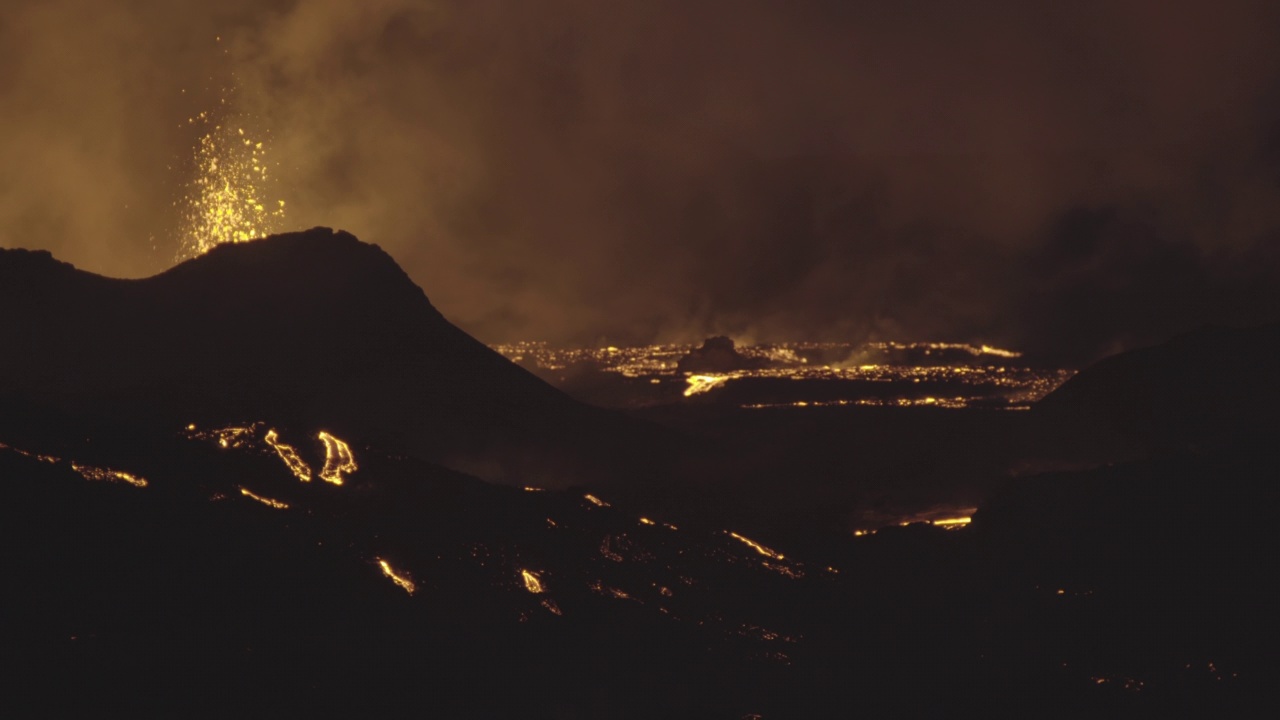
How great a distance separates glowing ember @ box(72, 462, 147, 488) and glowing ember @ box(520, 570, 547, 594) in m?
6.88

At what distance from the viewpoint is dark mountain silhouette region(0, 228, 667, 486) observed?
36.1 m

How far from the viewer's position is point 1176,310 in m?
89.7

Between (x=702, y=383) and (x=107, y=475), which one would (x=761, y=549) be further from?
(x=702, y=383)

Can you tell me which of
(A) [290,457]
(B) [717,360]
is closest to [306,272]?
(A) [290,457]

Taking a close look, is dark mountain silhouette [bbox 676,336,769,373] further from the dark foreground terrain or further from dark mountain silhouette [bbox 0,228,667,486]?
the dark foreground terrain

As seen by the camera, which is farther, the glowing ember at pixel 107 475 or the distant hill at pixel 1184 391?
the distant hill at pixel 1184 391

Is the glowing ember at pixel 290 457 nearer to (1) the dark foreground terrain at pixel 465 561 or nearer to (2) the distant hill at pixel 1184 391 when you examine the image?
(1) the dark foreground terrain at pixel 465 561

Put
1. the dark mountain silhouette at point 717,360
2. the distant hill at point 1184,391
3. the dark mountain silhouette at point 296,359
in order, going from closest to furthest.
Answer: the dark mountain silhouette at point 296,359, the distant hill at point 1184,391, the dark mountain silhouette at point 717,360

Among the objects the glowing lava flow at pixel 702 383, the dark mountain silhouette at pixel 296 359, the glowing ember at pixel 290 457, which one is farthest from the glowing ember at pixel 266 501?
the glowing lava flow at pixel 702 383

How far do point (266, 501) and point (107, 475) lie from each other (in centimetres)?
285

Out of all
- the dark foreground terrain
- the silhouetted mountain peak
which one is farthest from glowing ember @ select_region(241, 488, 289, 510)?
the silhouetted mountain peak

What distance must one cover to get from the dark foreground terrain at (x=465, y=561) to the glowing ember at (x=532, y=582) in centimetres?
8

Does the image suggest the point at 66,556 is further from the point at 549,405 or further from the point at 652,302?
the point at 652,302

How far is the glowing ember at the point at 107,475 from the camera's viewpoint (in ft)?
80.7
